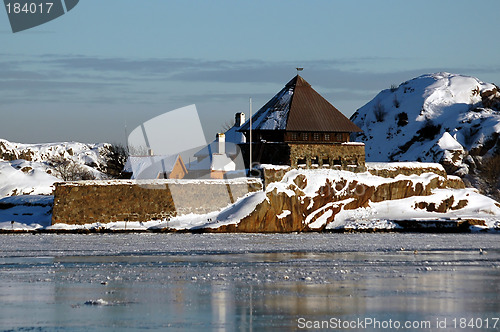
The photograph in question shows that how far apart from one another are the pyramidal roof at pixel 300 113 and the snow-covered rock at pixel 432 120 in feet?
117

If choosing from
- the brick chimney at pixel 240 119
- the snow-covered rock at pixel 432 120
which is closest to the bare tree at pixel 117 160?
the snow-covered rock at pixel 432 120

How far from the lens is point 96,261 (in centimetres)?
2725

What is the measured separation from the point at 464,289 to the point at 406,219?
33.3m

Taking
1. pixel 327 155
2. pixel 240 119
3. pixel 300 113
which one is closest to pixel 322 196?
pixel 327 155

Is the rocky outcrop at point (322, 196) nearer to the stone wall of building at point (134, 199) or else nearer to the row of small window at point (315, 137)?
the stone wall of building at point (134, 199)

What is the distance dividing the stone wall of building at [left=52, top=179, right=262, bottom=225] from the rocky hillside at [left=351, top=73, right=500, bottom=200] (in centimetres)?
4427

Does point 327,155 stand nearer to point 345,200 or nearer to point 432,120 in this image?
point 345,200

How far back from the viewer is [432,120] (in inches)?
4218

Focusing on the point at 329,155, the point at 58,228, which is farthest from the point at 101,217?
the point at 329,155

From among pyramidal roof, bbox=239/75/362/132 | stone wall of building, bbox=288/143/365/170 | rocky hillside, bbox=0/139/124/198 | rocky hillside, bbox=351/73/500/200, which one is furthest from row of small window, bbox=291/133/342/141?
rocky hillside, bbox=351/73/500/200

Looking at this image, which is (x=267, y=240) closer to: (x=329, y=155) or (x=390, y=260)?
(x=390, y=260)

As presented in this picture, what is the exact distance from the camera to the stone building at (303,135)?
59.0 metres

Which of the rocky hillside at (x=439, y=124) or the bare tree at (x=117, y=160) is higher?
the rocky hillside at (x=439, y=124)

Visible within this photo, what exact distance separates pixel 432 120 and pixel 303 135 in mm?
50964
